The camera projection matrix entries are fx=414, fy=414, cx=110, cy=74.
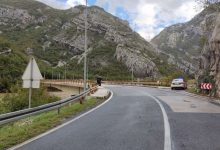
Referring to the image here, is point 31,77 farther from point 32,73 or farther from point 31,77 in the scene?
point 32,73

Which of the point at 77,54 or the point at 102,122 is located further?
the point at 77,54

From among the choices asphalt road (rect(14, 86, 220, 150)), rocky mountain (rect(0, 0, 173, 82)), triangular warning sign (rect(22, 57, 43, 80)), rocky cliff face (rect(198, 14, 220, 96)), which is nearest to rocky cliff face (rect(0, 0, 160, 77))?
rocky mountain (rect(0, 0, 173, 82))

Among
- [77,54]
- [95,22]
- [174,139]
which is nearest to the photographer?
[174,139]

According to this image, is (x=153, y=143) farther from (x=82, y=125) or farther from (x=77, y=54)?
(x=77, y=54)

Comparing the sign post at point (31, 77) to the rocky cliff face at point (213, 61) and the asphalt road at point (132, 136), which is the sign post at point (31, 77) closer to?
the asphalt road at point (132, 136)

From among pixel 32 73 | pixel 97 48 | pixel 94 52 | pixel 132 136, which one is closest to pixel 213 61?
pixel 32 73

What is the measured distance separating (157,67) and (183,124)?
14987 cm

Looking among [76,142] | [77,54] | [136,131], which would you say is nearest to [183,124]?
[136,131]

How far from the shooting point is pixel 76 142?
10.4 metres

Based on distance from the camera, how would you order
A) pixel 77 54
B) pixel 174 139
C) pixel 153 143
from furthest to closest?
pixel 77 54, pixel 174 139, pixel 153 143

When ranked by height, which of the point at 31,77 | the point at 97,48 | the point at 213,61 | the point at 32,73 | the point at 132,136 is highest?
the point at 97,48

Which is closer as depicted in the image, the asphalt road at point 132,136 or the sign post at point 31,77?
the asphalt road at point 132,136

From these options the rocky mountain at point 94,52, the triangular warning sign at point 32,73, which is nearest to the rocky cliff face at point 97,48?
the rocky mountain at point 94,52

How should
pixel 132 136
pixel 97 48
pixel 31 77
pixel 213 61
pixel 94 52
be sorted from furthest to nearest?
pixel 97 48 → pixel 94 52 → pixel 213 61 → pixel 31 77 → pixel 132 136
